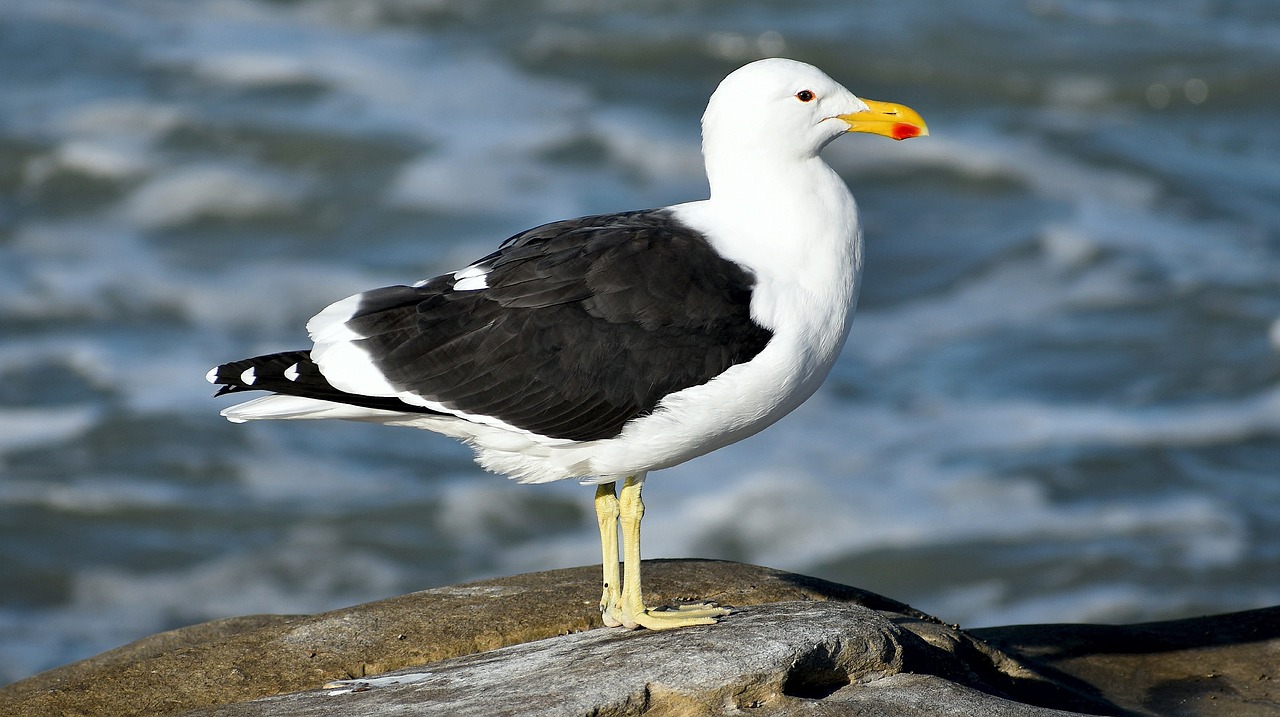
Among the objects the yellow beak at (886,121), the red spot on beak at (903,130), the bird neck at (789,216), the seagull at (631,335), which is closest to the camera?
the seagull at (631,335)

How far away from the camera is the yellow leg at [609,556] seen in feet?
19.7

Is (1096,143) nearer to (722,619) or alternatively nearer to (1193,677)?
(1193,677)

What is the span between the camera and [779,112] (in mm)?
5922

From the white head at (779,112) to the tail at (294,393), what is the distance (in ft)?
5.49

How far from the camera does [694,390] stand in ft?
18.2

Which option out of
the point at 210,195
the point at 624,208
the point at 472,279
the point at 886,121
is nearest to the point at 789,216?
the point at 886,121

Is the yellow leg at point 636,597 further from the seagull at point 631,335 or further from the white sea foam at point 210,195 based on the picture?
the white sea foam at point 210,195

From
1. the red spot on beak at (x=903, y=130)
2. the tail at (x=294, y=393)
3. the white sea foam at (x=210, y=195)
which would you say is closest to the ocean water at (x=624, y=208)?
the white sea foam at (x=210, y=195)

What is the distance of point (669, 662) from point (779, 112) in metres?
2.25

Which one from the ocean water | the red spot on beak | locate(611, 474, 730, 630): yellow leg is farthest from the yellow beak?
the ocean water

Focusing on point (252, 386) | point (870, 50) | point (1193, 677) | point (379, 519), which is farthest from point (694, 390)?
point (870, 50)

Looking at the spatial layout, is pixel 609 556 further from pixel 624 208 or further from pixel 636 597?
pixel 624 208

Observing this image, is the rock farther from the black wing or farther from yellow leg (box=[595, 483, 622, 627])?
the black wing

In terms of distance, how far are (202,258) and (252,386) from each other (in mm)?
11197
